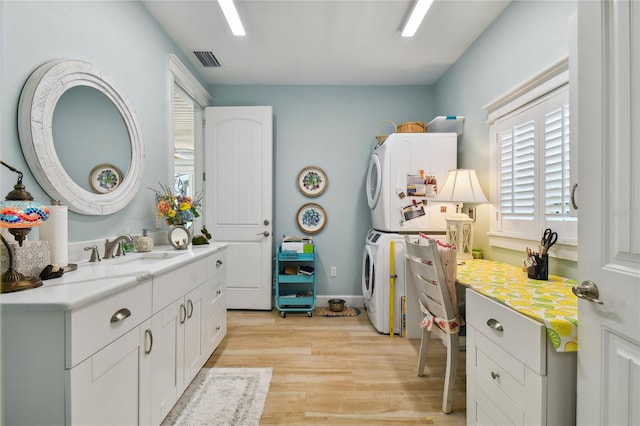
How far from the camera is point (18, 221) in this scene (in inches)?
42.4

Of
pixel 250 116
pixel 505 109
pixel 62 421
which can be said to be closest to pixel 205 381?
pixel 62 421

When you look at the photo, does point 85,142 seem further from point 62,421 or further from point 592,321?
point 592,321

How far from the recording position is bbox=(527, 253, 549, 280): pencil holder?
5.52 ft

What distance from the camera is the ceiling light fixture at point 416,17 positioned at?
2.12m

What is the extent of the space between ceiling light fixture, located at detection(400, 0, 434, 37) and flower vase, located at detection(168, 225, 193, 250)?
7.81 ft

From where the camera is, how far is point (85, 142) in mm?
1712

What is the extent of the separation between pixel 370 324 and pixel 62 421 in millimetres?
2649


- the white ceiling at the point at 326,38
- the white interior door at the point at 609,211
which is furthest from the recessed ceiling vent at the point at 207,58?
the white interior door at the point at 609,211

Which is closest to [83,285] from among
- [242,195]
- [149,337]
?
[149,337]

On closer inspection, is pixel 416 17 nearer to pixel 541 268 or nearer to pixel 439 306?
pixel 541 268

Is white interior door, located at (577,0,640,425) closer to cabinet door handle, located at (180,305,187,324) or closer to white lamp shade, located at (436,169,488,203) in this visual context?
white lamp shade, located at (436,169,488,203)

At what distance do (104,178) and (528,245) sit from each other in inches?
111

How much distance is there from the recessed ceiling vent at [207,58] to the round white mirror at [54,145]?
4.18ft

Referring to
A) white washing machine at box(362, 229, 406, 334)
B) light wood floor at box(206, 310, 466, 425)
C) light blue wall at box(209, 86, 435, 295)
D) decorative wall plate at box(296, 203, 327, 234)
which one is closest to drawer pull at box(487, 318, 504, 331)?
light wood floor at box(206, 310, 466, 425)
